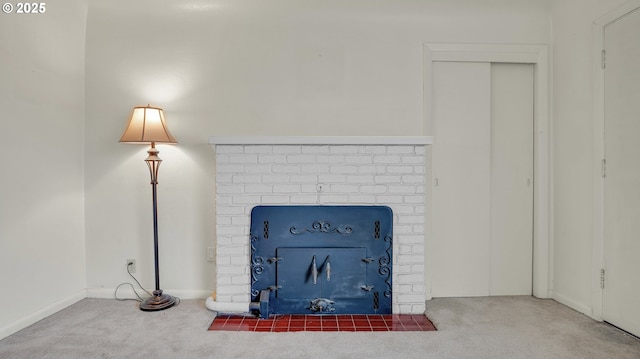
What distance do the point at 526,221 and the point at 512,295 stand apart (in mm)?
619

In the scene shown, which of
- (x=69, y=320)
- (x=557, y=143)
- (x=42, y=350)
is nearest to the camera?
(x=42, y=350)

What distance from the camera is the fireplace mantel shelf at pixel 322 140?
228 cm

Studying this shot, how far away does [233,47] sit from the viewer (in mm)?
2650

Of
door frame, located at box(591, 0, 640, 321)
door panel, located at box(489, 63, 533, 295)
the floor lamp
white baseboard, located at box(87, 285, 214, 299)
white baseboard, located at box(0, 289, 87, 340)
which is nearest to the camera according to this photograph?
white baseboard, located at box(0, 289, 87, 340)

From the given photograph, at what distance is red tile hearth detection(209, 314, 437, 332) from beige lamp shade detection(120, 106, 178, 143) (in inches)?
52.4

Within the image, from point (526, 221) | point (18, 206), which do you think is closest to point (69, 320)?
point (18, 206)

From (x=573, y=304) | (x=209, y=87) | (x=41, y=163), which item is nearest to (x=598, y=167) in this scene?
(x=573, y=304)

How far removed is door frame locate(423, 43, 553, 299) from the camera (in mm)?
2670

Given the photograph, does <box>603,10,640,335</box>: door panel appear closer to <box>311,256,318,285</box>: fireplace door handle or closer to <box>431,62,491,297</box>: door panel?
<box>431,62,491,297</box>: door panel

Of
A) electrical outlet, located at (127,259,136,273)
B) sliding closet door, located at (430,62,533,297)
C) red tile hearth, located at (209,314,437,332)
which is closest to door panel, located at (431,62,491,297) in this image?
sliding closet door, located at (430,62,533,297)

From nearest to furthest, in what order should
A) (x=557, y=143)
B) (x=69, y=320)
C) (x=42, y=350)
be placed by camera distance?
(x=42, y=350) → (x=69, y=320) → (x=557, y=143)

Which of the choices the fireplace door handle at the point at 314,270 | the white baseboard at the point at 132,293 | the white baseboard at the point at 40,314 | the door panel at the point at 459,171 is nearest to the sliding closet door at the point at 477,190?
the door panel at the point at 459,171

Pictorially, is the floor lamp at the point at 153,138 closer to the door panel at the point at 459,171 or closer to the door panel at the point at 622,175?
the door panel at the point at 459,171

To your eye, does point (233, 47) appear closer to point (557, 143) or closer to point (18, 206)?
point (18, 206)
